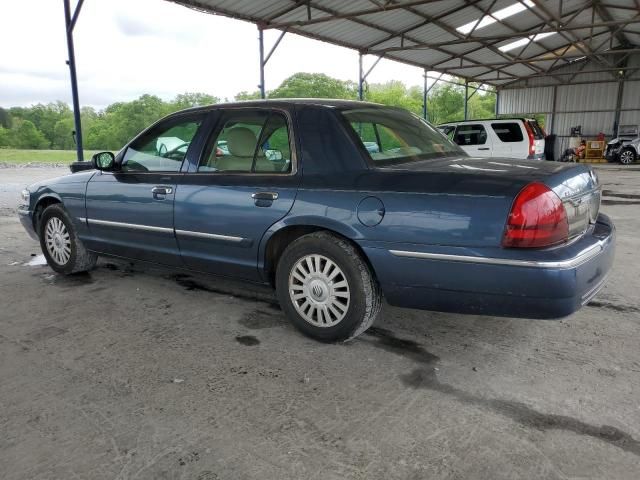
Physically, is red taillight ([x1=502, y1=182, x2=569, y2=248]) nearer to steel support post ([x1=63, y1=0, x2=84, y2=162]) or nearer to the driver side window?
the driver side window

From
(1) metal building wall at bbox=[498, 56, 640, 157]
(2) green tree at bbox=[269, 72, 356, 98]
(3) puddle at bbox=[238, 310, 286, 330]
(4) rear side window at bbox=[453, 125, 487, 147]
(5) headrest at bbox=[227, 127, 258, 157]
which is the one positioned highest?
(2) green tree at bbox=[269, 72, 356, 98]

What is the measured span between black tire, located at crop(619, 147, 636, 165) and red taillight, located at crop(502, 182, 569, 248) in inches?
905

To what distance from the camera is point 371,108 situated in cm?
361

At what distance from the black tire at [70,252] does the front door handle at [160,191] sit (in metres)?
1.26

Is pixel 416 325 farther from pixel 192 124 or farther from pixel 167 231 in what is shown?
pixel 192 124

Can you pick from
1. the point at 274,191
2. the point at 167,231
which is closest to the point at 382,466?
the point at 274,191

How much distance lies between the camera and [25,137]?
49.6 m

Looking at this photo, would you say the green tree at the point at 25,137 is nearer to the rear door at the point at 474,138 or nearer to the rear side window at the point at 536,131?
the rear door at the point at 474,138

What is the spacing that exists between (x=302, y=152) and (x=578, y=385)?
208cm

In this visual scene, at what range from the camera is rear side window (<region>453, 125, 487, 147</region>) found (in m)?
11.9

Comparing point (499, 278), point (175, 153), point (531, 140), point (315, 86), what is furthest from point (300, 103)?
point (315, 86)

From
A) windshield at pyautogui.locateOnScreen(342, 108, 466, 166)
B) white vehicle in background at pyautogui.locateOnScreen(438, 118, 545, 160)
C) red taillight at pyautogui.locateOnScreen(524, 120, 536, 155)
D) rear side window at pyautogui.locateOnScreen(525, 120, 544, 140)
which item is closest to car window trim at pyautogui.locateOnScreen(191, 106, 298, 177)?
windshield at pyautogui.locateOnScreen(342, 108, 466, 166)

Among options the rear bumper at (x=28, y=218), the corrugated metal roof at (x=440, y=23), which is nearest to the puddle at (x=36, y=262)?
the rear bumper at (x=28, y=218)

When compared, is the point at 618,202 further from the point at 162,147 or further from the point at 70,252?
the point at 70,252
